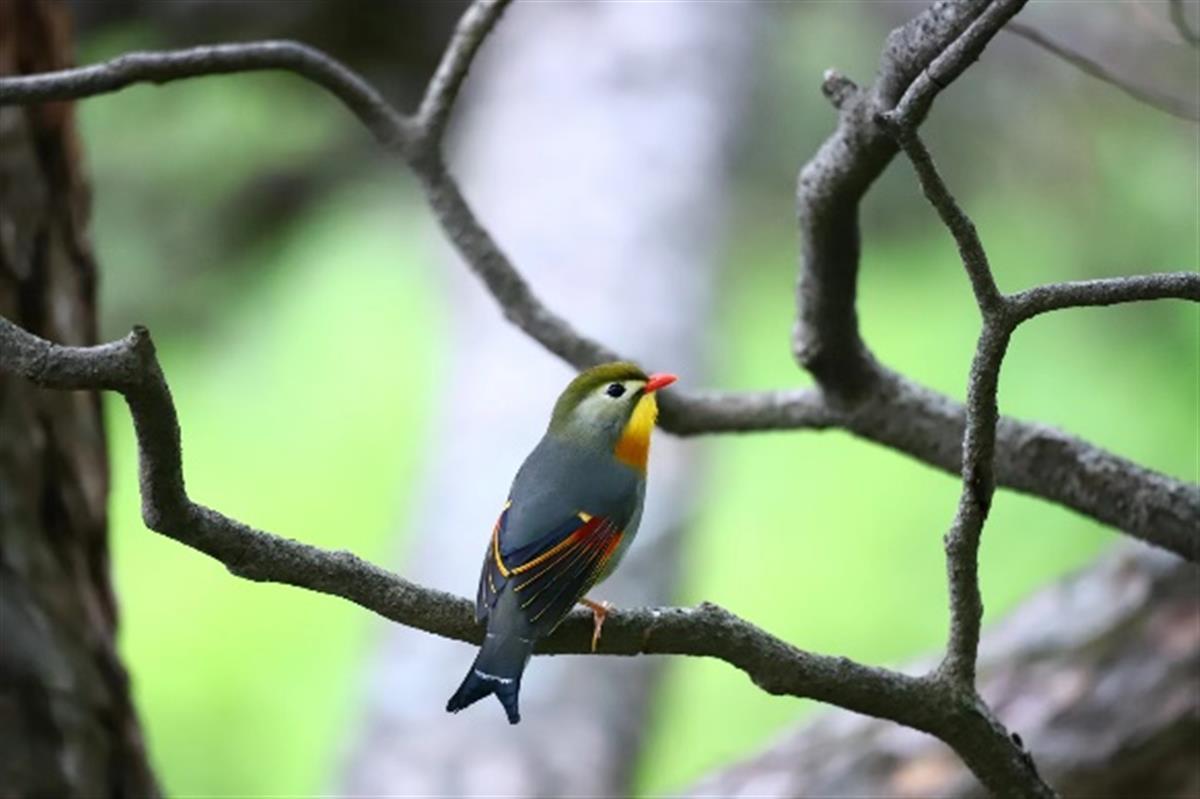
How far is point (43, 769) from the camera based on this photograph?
4.32ft

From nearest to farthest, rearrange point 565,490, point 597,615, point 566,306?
point 597,615
point 565,490
point 566,306

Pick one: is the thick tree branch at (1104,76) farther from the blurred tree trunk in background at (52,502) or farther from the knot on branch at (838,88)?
the blurred tree trunk in background at (52,502)

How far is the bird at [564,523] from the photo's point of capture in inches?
38.7

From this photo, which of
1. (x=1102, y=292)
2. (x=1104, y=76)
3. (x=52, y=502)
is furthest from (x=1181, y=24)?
(x=52, y=502)

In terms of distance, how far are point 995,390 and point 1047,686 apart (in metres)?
0.78

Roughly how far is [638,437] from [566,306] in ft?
4.64

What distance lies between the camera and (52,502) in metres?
1.49

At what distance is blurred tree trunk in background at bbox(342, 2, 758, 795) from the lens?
7.53 feet

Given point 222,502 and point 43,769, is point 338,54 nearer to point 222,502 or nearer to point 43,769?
point 222,502

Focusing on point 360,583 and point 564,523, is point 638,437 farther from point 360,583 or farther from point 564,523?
point 360,583

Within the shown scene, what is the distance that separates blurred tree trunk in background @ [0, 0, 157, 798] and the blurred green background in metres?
Result: 0.79

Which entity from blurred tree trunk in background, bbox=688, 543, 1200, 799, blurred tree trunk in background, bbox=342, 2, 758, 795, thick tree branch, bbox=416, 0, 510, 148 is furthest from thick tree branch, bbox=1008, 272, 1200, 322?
blurred tree trunk in background, bbox=342, 2, 758, 795

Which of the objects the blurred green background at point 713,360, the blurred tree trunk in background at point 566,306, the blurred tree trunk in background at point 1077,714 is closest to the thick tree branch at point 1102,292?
the blurred tree trunk in background at point 1077,714

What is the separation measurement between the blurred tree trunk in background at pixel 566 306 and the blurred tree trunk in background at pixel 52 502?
78cm
